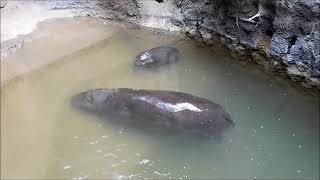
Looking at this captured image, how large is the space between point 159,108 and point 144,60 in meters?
0.92

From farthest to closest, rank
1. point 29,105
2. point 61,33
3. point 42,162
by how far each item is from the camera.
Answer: point 61,33
point 29,105
point 42,162

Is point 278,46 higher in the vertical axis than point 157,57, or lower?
higher

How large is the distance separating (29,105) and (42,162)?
2.13ft

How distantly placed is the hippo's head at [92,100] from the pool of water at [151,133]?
0.08 m

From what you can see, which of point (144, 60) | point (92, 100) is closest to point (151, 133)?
A: point (92, 100)

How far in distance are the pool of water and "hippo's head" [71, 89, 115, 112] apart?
0.08 meters

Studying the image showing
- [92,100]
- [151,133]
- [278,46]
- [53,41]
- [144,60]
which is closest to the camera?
[151,133]

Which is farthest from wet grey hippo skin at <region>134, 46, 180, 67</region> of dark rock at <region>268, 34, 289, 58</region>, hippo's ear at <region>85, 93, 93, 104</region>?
dark rock at <region>268, 34, 289, 58</region>

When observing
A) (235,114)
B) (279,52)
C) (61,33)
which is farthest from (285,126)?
(61,33)

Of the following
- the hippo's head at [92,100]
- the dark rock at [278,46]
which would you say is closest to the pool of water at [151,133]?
the hippo's head at [92,100]

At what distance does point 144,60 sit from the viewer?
4836 millimetres

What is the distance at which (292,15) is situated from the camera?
444 cm

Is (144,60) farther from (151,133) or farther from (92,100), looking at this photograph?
(151,133)

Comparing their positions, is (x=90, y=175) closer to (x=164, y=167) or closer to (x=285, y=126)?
(x=164, y=167)
